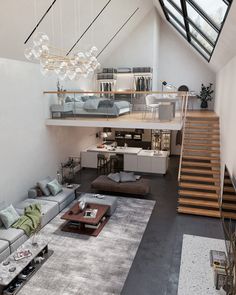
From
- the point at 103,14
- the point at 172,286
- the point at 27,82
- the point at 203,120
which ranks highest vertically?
the point at 103,14

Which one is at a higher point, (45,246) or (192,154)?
(192,154)

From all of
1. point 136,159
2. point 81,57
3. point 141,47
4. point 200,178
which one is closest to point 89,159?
point 136,159

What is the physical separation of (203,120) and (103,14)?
5457 millimetres

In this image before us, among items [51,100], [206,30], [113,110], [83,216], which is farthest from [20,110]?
[206,30]

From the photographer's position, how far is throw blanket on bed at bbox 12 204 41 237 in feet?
20.5

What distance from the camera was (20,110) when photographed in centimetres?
780

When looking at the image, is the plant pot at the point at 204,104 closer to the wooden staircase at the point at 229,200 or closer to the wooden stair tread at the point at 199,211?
the wooden stair tread at the point at 199,211

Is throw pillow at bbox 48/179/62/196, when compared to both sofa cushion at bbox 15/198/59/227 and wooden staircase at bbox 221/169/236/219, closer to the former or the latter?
sofa cushion at bbox 15/198/59/227

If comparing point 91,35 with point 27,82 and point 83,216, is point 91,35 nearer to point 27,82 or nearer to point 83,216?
point 27,82

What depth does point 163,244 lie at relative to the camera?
621cm

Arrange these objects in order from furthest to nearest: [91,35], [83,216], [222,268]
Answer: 1. [91,35]
2. [83,216]
3. [222,268]

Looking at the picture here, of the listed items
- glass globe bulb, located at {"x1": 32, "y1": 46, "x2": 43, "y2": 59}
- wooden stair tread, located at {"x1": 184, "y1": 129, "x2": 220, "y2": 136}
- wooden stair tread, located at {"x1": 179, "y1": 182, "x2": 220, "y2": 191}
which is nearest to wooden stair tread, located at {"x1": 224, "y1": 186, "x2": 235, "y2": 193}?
wooden stair tread, located at {"x1": 179, "y1": 182, "x2": 220, "y2": 191}

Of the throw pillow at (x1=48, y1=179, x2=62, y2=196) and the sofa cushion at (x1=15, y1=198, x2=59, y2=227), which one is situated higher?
the throw pillow at (x1=48, y1=179, x2=62, y2=196)

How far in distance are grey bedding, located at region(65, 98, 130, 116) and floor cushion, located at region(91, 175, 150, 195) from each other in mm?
2500
